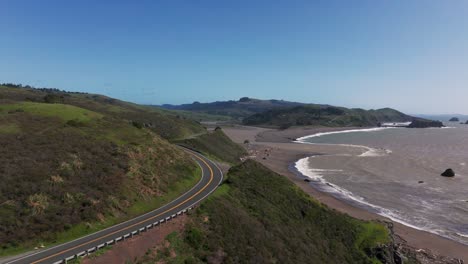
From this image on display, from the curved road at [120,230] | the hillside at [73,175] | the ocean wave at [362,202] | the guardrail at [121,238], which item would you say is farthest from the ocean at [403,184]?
the guardrail at [121,238]

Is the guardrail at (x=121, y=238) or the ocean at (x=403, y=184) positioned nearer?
the guardrail at (x=121, y=238)

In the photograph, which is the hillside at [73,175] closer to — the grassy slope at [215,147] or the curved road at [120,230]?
the curved road at [120,230]

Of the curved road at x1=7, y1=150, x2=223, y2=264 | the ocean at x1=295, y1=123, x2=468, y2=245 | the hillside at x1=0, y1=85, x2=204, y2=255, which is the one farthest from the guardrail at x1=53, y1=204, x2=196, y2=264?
the ocean at x1=295, y1=123, x2=468, y2=245

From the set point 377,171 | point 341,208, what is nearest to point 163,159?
point 341,208

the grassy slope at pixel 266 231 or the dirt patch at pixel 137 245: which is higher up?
the dirt patch at pixel 137 245

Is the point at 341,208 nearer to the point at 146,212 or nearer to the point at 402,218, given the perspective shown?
the point at 402,218
